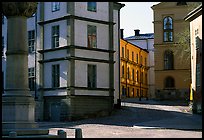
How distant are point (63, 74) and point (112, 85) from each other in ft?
15.7

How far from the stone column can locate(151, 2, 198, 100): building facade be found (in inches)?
1712

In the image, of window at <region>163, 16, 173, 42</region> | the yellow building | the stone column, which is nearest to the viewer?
the stone column

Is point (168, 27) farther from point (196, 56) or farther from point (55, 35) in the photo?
point (55, 35)

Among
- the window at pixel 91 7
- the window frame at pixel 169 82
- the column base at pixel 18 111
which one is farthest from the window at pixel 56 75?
the window frame at pixel 169 82

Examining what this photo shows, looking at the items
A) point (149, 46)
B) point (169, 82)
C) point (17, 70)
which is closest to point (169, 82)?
point (169, 82)

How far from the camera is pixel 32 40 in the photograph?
37312mm

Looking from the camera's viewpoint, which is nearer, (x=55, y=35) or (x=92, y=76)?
(x=92, y=76)

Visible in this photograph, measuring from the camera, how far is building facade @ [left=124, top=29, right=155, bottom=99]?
2852 inches

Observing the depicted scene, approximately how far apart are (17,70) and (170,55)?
147 ft

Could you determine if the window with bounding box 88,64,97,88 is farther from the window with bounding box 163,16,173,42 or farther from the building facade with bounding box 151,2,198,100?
the window with bounding box 163,16,173,42

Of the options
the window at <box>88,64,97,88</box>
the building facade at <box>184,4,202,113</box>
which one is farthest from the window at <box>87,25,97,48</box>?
the building facade at <box>184,4,202,113</box>

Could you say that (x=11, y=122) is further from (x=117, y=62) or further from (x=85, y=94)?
(x=117, y=62)

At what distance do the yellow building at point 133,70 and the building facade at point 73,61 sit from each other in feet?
72.7

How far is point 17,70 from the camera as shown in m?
12.5
